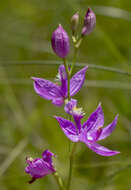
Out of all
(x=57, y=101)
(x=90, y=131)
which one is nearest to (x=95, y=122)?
(x=90, y=131)

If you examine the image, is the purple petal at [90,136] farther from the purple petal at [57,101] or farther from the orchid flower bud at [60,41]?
the orchid flower bud at [60,41]

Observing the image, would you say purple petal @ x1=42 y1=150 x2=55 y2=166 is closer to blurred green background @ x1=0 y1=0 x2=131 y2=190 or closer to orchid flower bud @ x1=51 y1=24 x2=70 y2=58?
orchid flower bud @ x1=51 y1=24 x2=70 y2=58

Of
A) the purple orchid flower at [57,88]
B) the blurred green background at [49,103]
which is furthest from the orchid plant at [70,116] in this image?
the blurred green background at [49,103]

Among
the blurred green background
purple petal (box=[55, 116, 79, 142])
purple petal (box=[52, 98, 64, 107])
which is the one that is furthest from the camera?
the blurred green background

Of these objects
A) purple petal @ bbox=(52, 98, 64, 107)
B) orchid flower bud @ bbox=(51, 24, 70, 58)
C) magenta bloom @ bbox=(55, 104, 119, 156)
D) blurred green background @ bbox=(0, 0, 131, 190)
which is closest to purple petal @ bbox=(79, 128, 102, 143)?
magenta bloom @ bbox=(55, 104, 119, 156)

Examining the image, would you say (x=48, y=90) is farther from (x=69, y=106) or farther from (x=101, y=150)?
(x=101, y=150)
